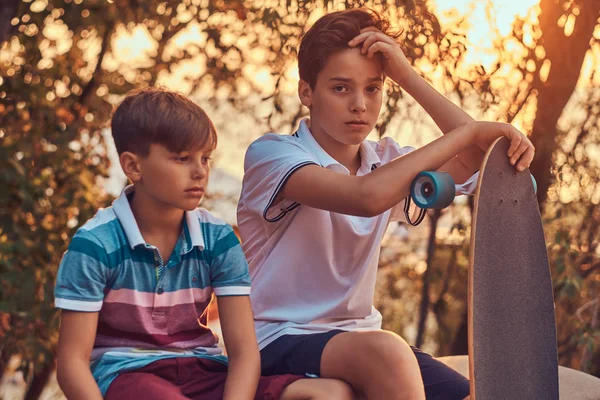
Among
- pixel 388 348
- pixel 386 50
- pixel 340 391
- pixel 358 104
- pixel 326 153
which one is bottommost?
pixel 340 391

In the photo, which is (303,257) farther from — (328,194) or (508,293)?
(508,293)

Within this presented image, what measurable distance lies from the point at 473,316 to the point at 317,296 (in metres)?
0.49

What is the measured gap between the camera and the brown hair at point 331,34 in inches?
102

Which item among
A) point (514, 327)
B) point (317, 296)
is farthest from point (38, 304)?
point (514, 327)

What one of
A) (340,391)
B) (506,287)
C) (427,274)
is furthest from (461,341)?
(340,391)

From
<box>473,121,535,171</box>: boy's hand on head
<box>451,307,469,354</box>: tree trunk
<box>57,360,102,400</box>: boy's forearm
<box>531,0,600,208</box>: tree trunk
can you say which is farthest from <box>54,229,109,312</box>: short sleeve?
<box>451,307,469,354</box>: tree trunk

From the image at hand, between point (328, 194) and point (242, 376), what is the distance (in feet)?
1.61

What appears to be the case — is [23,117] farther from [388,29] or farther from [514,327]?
[514,327]

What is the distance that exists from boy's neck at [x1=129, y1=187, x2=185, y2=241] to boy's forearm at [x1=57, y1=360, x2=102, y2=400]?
0.34 m

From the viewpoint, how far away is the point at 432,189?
220cm

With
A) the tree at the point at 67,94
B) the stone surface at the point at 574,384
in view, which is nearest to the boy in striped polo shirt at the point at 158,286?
the stone surface at the point at 574,384

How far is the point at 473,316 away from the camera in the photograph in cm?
224

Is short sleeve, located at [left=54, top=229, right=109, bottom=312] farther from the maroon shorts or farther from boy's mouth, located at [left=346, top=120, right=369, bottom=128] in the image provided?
boy's mouth, located at [left=346, top=120, right=369, bottom=128]

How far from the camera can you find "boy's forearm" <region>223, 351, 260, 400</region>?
221cm
